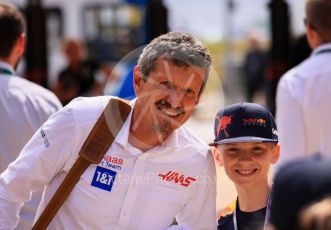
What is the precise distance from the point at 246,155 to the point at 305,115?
324 millimetres

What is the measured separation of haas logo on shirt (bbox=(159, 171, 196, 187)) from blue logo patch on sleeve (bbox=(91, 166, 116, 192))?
7.9 inches

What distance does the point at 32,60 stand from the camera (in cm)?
1027

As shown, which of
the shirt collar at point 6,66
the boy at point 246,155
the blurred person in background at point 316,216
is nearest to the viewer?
the blurred person in background at point 316,216

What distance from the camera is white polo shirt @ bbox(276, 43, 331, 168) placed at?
3633mm

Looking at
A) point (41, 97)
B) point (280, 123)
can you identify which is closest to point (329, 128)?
point (280, 123)

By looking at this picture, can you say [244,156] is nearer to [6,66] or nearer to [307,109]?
[307,109]

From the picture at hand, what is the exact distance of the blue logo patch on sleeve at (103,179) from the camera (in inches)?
125

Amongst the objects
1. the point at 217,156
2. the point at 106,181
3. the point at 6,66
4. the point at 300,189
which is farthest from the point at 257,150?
the point at 300,189

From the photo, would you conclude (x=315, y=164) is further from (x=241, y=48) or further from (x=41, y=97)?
(x=241, y=48)

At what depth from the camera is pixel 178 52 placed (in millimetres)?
3215

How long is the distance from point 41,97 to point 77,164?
A: 126 cm

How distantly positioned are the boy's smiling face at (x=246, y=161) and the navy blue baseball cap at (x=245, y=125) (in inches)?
1.7

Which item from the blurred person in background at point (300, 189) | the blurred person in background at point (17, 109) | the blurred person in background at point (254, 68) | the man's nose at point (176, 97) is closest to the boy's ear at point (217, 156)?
the man's nose at point (176, 97)

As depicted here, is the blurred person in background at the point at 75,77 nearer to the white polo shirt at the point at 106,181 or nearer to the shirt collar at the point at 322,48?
the shirt collar at the point at 322,48
